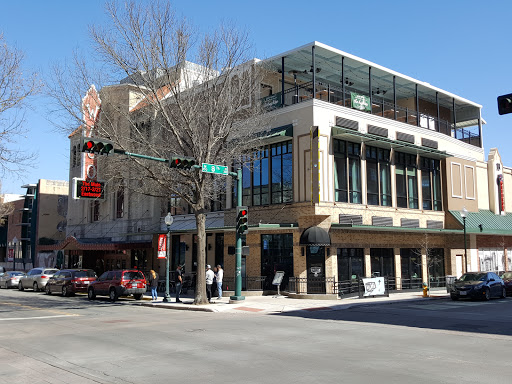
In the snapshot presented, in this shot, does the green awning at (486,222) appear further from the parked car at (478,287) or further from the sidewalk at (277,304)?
the sidewalk at (277,304)

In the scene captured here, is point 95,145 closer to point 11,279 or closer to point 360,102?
point 360,102

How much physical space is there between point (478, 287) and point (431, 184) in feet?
33.7

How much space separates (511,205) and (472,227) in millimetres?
A: 9857

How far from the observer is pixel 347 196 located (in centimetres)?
2780

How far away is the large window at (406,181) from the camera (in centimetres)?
3139

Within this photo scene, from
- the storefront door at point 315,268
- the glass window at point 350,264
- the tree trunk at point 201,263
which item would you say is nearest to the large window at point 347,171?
the glass window at point 350,264

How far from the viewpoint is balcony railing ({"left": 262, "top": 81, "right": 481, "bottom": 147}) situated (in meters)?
29.0

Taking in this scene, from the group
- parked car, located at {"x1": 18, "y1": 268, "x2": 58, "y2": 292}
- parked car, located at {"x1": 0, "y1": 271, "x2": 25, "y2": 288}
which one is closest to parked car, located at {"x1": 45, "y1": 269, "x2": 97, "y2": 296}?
parked car, located at {"x1": 18, "y1": 268, "x2": 58, "y2": 292}

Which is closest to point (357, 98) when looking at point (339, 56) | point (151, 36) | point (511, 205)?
point (339, 56)

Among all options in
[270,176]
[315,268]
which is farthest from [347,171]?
[315,268]

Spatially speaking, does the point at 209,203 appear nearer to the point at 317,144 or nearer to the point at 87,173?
the point at 317,144

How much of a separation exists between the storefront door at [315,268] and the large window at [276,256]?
3.77ft

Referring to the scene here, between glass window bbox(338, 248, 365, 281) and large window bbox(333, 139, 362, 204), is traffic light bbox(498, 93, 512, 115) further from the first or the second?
glass window bbox(338, 248, 365, 281)

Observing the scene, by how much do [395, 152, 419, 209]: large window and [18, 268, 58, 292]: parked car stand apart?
81.0ft
